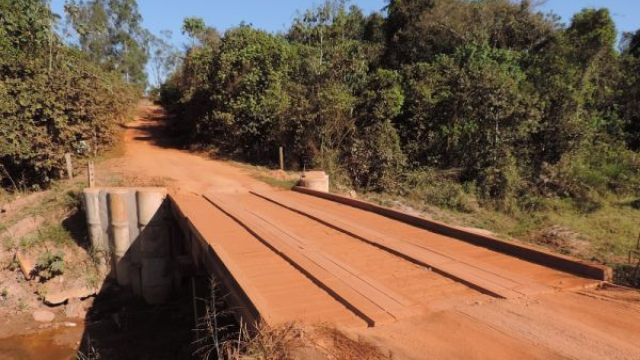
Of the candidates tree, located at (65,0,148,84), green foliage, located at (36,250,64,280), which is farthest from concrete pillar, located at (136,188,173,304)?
tree, located at (65,0,148,84)

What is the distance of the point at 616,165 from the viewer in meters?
16.8

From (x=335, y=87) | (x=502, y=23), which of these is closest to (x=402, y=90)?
(x=335, y=87)

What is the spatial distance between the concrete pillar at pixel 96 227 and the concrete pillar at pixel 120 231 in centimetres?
35

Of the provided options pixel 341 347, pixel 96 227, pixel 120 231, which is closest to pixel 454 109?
pixel 120 231

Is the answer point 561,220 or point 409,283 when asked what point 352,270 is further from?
point 561,220

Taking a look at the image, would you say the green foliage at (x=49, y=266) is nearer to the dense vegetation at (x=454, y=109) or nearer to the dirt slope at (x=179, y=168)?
the dirt slope at (x=179, y=168)

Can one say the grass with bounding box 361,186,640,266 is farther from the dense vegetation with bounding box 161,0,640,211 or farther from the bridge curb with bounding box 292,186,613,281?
the bridge curb with bounding box 292,186,613,281

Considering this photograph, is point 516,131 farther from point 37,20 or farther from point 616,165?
point 37,20

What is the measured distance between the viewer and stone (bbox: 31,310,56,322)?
8.23 metres

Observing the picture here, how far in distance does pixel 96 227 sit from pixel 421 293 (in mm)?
8231

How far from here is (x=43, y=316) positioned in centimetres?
827

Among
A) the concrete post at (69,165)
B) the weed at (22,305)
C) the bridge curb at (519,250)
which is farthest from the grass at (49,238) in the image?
the bridge curb at (519,250)

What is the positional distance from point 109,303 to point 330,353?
26.7 ft

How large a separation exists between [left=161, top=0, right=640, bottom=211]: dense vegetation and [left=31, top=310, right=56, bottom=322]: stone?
922 centimetres
